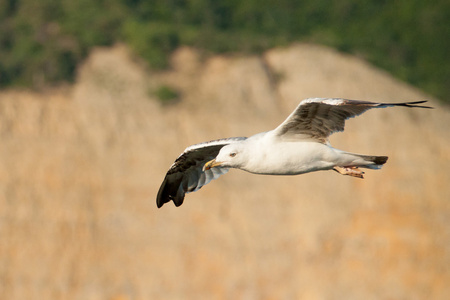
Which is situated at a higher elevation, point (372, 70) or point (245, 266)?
point (372, 70)

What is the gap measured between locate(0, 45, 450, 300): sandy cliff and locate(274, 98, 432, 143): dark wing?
13420mm

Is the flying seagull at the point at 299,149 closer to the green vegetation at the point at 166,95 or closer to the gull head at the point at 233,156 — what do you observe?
the gull head at the point at 233,156

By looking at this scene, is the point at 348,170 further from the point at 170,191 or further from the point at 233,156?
the point at 170,191

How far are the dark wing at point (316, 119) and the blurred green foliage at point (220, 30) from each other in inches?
654

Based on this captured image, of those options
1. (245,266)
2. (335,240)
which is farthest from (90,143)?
(335,240)

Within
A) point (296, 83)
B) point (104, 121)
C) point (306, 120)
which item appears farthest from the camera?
point (296, 83)

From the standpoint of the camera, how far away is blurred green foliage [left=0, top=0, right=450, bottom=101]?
92.6 feet

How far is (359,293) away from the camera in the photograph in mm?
25297

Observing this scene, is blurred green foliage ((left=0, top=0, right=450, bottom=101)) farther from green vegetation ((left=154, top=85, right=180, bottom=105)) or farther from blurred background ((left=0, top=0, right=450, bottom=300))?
A: green vegetation ((left=154, top=85, right=180, bottom=105))

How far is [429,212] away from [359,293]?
134 inches

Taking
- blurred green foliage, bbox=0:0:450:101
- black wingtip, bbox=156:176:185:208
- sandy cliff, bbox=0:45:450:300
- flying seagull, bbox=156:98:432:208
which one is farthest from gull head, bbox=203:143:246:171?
blurred green foliage, bbox=0:0:450:101

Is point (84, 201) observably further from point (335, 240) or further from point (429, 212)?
point (429, 212)

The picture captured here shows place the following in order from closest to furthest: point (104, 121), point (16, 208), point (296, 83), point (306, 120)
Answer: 1. point (306, 120)
2. point (16, 208)
3. point (104, 121)
4. point (296, 83)

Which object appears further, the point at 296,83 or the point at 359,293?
the point at 296,83
